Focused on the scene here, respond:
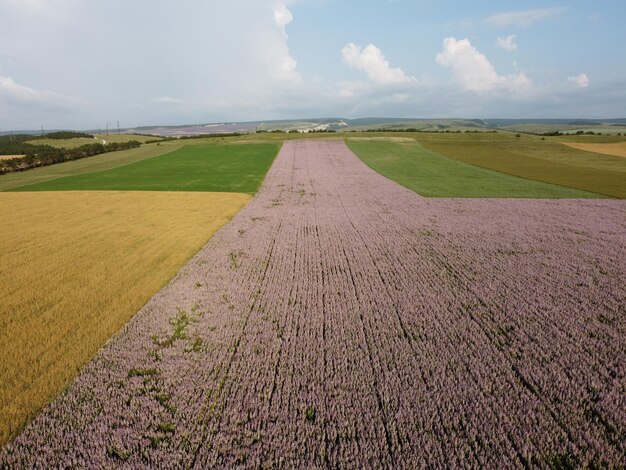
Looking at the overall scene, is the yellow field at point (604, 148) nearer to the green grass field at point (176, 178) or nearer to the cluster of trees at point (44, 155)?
the green grass field at point (176, 178)

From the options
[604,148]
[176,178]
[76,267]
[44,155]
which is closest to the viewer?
[76,267]

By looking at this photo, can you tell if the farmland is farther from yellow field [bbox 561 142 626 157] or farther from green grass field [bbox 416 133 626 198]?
yellow field [bbox 561 142 626 157]

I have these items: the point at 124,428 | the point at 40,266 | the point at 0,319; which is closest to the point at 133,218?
the point at 40,266

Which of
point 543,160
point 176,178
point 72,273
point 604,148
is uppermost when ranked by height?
point 604,148

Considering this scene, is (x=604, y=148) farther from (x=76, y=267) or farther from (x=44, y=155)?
(x=44, y=155)

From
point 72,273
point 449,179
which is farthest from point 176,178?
point 449,179

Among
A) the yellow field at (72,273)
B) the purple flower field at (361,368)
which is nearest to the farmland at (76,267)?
the yellow field at (72,273)

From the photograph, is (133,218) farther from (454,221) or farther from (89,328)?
(454,221)
